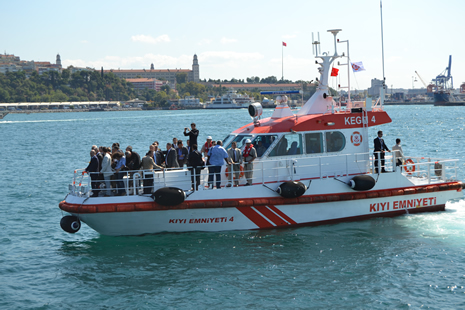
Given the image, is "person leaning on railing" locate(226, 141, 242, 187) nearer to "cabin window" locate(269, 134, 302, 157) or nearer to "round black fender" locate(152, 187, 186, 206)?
"cabin window" locate(269, 134, 302, 157)

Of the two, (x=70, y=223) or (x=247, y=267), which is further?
(x=70, y=223)

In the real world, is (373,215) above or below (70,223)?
below

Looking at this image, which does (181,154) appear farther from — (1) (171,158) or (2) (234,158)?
(2) (234,158)

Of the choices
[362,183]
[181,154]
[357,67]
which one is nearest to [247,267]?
[181,154]

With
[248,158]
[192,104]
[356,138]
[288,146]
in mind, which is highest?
[192,104]

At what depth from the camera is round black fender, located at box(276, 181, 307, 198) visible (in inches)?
472

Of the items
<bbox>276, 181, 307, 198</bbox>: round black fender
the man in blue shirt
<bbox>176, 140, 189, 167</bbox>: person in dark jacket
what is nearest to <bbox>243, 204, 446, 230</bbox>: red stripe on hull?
<bbox>276, 181, 307, 198</bbox>: round black fender

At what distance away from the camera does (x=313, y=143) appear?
1293 cm

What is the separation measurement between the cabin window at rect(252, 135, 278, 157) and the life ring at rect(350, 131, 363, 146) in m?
2.24

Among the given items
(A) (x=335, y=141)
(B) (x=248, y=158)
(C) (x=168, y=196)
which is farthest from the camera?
(A) (x=335, y=141)

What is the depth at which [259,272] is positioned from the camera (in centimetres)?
1015

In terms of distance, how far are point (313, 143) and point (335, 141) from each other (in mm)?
675

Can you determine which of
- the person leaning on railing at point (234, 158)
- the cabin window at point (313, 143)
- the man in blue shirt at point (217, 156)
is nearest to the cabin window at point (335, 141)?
the cabin window at point (313, 143)

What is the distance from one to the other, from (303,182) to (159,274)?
4375 mm
